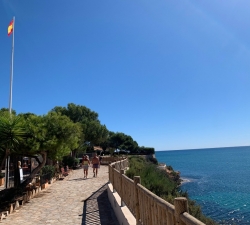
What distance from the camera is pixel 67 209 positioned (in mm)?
9008

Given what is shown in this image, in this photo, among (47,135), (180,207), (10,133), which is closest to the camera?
(180,207)

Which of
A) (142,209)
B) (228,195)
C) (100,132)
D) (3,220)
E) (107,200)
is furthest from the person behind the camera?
(100,132)

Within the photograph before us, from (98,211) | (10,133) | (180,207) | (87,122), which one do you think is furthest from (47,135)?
(87,122)

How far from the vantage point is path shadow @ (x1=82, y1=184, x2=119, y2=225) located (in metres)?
7.36

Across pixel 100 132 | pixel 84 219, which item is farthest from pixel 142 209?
pixel 100 132

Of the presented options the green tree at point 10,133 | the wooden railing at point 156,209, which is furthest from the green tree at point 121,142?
the wooden railing at point 156,209

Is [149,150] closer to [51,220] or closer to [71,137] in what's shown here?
[71,137]

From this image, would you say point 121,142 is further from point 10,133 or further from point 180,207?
point 180,207

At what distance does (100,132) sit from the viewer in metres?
41.8

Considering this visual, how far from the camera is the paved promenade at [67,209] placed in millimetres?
7605

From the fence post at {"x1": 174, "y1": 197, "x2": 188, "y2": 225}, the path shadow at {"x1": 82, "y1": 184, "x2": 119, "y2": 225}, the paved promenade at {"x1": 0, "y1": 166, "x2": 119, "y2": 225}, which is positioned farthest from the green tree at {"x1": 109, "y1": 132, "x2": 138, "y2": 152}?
the fence post at {"x1": 174, "y1": 197, "x2": 188, "y2": 225}

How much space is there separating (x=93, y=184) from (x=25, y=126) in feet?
17.5

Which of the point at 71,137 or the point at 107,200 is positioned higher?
the point at 71,137

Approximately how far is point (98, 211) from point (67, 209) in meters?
1.25
